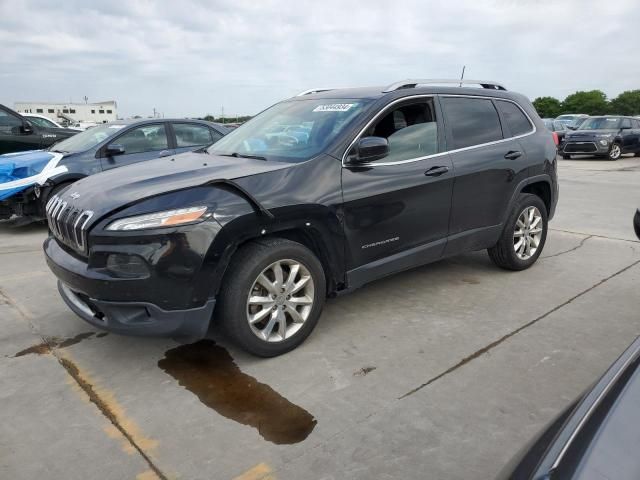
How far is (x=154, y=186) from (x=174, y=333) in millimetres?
901

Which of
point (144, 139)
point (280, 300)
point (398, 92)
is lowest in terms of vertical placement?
point (280, 300)

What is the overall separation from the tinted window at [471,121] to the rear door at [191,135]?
15.0 ft

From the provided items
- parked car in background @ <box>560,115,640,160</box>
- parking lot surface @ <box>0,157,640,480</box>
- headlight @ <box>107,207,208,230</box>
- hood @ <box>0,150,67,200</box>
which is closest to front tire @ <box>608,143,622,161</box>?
parked car in background @ <box>560,115,640,160</box>

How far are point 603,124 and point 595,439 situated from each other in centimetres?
2149

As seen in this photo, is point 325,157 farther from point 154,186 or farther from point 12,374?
point 12,374

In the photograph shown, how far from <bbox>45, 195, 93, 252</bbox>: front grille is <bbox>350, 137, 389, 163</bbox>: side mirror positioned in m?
1.74

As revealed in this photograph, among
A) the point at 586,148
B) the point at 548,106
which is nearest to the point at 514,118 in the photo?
the point at 586,148

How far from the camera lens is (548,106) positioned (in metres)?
75.1

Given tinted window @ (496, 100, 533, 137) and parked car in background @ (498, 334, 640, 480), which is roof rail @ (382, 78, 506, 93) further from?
parked car in background @ (498, 334, 640, 480)

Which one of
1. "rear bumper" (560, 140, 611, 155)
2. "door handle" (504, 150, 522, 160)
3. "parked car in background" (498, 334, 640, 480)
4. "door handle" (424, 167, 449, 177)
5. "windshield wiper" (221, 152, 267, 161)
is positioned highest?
"windshield wiper" (221, 152, 267, 161)

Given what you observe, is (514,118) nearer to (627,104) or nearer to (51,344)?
(51,344)

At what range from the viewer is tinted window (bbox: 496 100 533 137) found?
484 cm

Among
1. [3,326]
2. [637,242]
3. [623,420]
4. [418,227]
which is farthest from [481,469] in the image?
[637,242]

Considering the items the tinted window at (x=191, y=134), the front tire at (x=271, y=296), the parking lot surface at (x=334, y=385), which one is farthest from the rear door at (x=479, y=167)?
the tinted window at (x=191, y=134)
